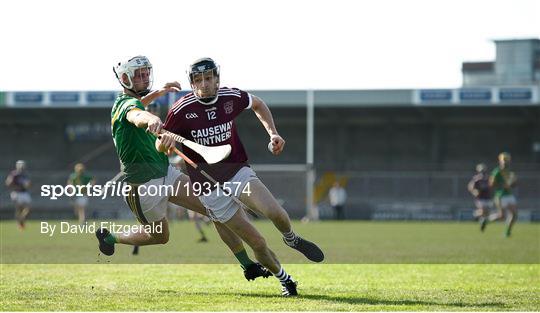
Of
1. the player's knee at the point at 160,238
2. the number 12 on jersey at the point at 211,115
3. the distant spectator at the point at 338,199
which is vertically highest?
the number 12 on jersey at the point at 211,115

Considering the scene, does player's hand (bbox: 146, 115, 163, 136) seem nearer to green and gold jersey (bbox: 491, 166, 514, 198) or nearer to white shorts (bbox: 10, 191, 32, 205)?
green and gold jersey (bbox: 491, 166, 514, 198)

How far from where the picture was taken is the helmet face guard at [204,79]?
9484 millimetres

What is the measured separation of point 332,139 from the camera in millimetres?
50406

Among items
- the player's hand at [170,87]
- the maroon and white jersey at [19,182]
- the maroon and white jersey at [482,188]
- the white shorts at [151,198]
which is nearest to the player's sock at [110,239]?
the white shorts at [151,198]

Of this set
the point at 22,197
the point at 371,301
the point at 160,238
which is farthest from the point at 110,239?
the point at 22,197

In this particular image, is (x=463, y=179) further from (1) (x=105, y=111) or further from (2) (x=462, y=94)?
(1) (x=105, y=111)

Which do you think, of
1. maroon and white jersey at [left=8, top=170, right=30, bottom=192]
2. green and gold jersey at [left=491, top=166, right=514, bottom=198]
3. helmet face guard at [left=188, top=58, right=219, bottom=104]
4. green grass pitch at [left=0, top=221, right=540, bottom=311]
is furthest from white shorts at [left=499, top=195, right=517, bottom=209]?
helmet face guard at [left=188, top=58, right=219, bottom=104]

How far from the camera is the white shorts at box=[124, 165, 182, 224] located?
10133mm

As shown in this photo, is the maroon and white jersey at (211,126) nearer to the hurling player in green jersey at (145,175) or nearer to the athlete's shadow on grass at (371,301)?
the hurling player in green jersey at (145,175)

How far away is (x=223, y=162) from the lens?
962cm

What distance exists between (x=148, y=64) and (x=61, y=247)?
901cm

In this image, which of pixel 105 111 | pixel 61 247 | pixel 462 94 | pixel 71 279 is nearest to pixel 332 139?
pixel 462 94

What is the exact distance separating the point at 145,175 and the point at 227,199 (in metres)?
1.11

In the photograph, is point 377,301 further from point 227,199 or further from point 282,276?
point 227,199
